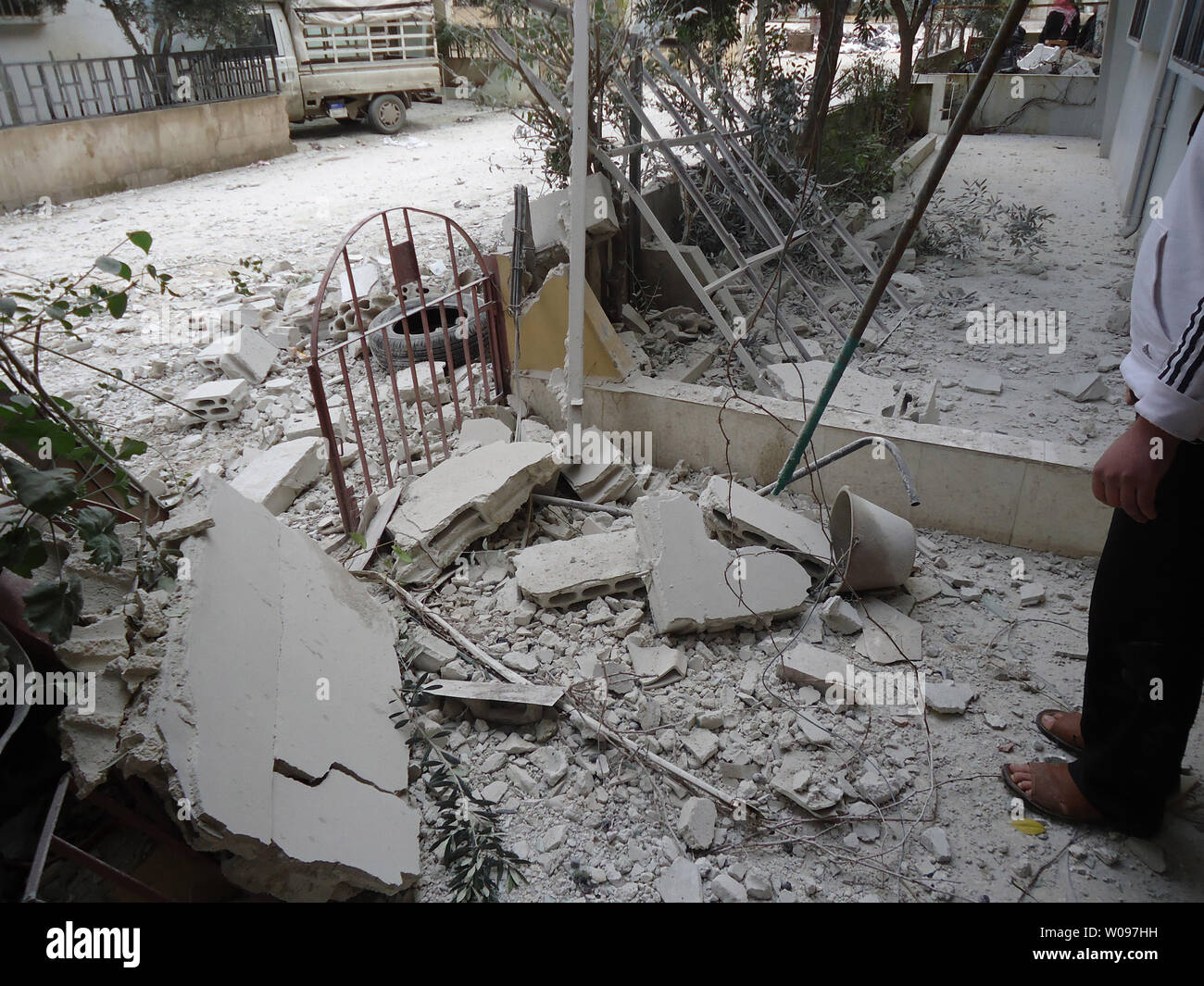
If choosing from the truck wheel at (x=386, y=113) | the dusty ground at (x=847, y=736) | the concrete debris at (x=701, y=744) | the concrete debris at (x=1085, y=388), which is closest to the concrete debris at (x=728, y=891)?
the dusty ground at (x=847, y=736)

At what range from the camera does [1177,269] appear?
5.63 feet

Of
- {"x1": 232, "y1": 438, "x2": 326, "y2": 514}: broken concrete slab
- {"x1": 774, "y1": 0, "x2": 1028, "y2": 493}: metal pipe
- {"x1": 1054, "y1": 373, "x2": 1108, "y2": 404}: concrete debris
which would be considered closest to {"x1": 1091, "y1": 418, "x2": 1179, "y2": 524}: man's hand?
{"x1": 774, "y1": 0, "x2": 1028, "y2": 493}: metal pipe

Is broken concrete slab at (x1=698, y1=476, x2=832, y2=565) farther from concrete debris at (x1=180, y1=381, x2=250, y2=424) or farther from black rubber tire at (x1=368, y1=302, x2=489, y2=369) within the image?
concrete debris at (x1=180, y1=381, x2=250, y2=424)

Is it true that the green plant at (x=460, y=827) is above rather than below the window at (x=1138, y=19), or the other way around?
below

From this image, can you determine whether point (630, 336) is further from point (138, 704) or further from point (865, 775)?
point (138, 704)

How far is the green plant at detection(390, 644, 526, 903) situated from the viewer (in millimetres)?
2264

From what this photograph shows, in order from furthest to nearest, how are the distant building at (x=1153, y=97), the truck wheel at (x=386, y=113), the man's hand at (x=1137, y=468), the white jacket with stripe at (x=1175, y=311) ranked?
the truck wheel at (x=386, y=113) → the distant building at (x=1153, y=97) → the man's hand at (x=1137, y=468) → the white jacket with stripe at (x=1175, y=311)

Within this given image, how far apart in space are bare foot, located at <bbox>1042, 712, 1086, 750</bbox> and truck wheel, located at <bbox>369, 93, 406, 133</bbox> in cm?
1507

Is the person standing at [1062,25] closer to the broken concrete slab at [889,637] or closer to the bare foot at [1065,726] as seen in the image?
the broken concrete slab at [889,637]

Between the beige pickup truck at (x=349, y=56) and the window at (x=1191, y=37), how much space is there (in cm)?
1185

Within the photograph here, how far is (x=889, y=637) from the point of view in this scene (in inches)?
123

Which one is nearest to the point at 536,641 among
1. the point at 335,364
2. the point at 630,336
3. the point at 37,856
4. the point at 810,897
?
the point at 810,897

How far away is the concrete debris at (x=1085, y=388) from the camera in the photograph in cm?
475

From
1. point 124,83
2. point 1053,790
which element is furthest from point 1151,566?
point 124,83
